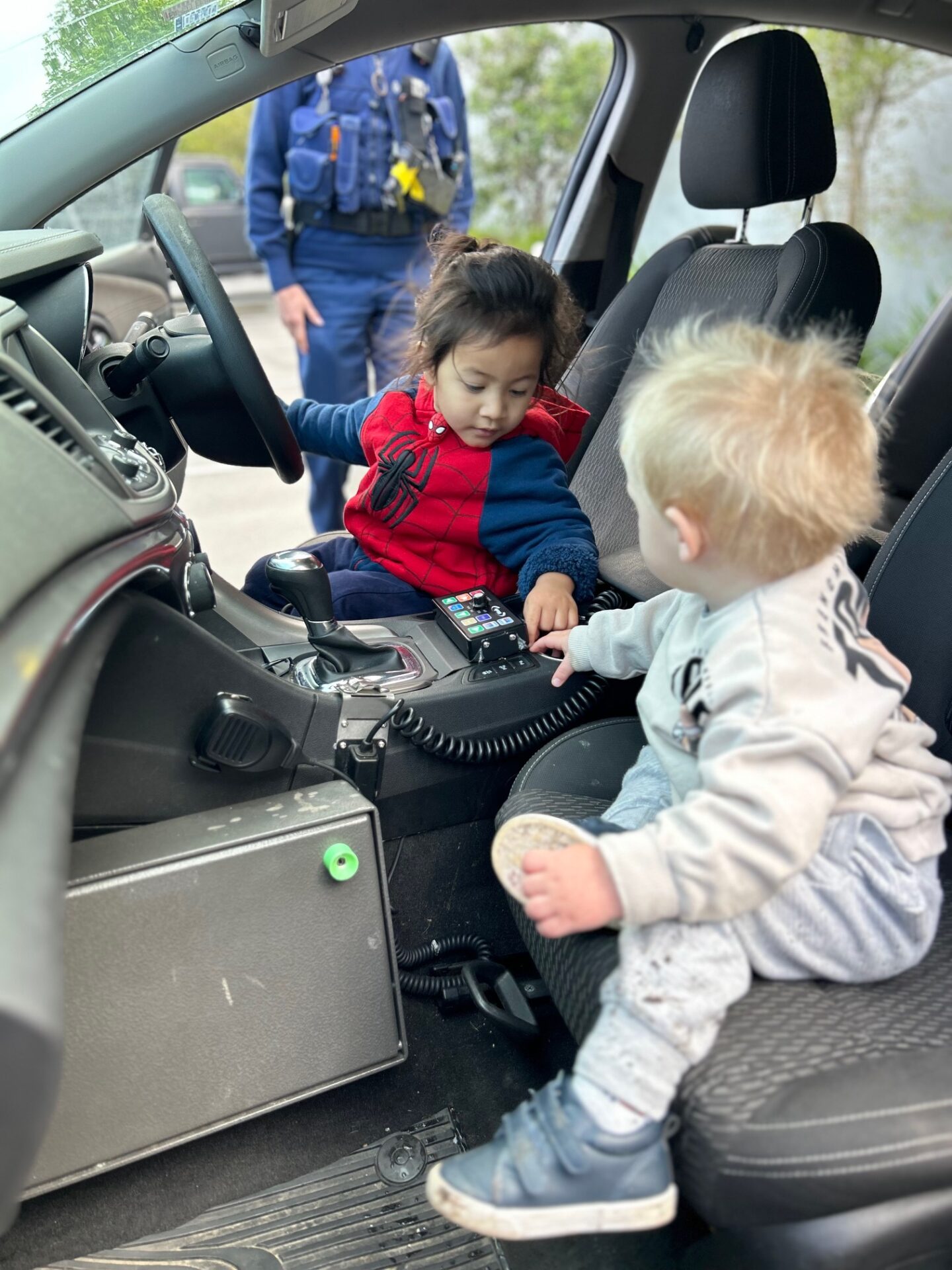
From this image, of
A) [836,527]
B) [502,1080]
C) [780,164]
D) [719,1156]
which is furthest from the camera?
[780,164]

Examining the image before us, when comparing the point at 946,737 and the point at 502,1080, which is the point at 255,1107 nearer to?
the point at 502,1080

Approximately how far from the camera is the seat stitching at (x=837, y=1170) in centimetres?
94

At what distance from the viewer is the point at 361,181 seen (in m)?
3.03

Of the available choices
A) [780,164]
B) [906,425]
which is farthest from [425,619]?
[906,425]

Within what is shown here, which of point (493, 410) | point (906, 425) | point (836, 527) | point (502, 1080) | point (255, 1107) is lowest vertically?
point (906, 425)

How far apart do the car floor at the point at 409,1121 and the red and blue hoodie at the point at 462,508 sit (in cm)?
43

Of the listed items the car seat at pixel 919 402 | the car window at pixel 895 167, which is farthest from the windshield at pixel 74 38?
the car window at pixel 895 167

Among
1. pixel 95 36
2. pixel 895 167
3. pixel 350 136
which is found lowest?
pixel 895 167

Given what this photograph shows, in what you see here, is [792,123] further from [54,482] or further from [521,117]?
[521,117]

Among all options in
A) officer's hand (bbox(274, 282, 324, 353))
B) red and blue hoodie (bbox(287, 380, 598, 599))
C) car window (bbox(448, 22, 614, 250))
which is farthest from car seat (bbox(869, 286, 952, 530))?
car window (bbox(448, 22, 614, 250))

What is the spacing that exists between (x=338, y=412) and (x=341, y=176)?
1.32 metres

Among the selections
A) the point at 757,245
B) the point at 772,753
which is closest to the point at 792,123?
the point at 757,245

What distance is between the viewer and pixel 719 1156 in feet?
3.14

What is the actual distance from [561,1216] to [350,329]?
8.64 ft
